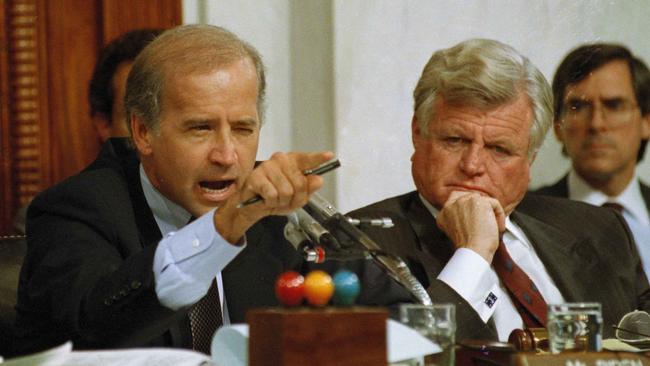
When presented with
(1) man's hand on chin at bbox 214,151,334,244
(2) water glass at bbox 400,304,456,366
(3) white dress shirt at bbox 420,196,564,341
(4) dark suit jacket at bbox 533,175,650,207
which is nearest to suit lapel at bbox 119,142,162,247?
(1) man's hand on chin at bbox 214,151,334,244

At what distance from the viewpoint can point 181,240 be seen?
1.96 meters

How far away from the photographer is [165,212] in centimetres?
253

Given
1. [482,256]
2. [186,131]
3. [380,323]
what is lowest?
[482,256]

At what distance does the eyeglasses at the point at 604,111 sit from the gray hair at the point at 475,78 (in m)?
0.98

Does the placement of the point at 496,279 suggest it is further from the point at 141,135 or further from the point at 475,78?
the point at 141,135

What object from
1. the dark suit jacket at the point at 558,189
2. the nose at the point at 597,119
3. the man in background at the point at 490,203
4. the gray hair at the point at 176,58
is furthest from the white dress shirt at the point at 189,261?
the nose at the point at 597,119

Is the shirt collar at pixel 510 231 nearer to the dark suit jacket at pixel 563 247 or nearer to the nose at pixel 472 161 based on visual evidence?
the dark suit jacket at pixel 563 247

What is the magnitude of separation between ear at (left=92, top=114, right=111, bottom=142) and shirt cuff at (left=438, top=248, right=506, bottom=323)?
126 cm

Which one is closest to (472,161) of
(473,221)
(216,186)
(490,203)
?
(490,203)

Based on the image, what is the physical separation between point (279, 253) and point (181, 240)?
0.62m

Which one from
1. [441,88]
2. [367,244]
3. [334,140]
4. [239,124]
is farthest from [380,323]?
[334,140]

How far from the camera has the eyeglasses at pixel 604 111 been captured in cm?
407

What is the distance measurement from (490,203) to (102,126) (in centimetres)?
127

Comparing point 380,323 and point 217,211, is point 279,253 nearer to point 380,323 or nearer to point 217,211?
point 217,211
